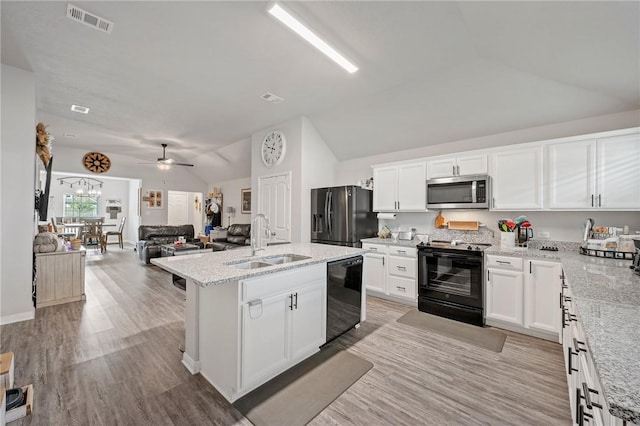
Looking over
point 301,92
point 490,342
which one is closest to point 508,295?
point 490,342

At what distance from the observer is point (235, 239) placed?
23.9 ft

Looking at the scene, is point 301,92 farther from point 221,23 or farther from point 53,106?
point 53,106

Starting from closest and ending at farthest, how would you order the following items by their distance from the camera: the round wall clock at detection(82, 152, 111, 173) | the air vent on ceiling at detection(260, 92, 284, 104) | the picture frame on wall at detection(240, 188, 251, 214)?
the air vent on ceiling at detection(260, 92, 284, 104) < the round wall clock at detection(82, 152, 111, 173) < the picture frame on wall at detection(240, 188, 251, 214)

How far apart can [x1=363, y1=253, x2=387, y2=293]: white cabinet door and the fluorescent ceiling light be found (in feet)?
8.84

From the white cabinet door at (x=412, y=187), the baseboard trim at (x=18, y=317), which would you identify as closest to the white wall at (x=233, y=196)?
the baseboard trim at (x=18, y=317)

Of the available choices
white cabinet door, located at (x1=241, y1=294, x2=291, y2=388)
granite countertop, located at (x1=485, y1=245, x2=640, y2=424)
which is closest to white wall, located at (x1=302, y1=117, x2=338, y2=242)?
Result: white cabinet door, located at (x1=241, y1=294, x2=291, y2=388)

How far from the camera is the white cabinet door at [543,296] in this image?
8.87 ft

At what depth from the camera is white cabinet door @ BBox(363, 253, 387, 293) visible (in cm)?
407

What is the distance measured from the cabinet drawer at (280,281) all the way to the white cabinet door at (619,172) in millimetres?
3079

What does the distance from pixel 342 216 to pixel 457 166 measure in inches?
73.8

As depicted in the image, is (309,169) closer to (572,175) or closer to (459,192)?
(459,192)

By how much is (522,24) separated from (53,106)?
6737 millimetres

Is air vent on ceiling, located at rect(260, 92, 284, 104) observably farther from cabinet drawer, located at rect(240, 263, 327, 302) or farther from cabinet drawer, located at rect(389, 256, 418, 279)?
cabinet drawer, located at rect(389, 256, 418, 279)

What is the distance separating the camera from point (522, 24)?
2.20 meters
